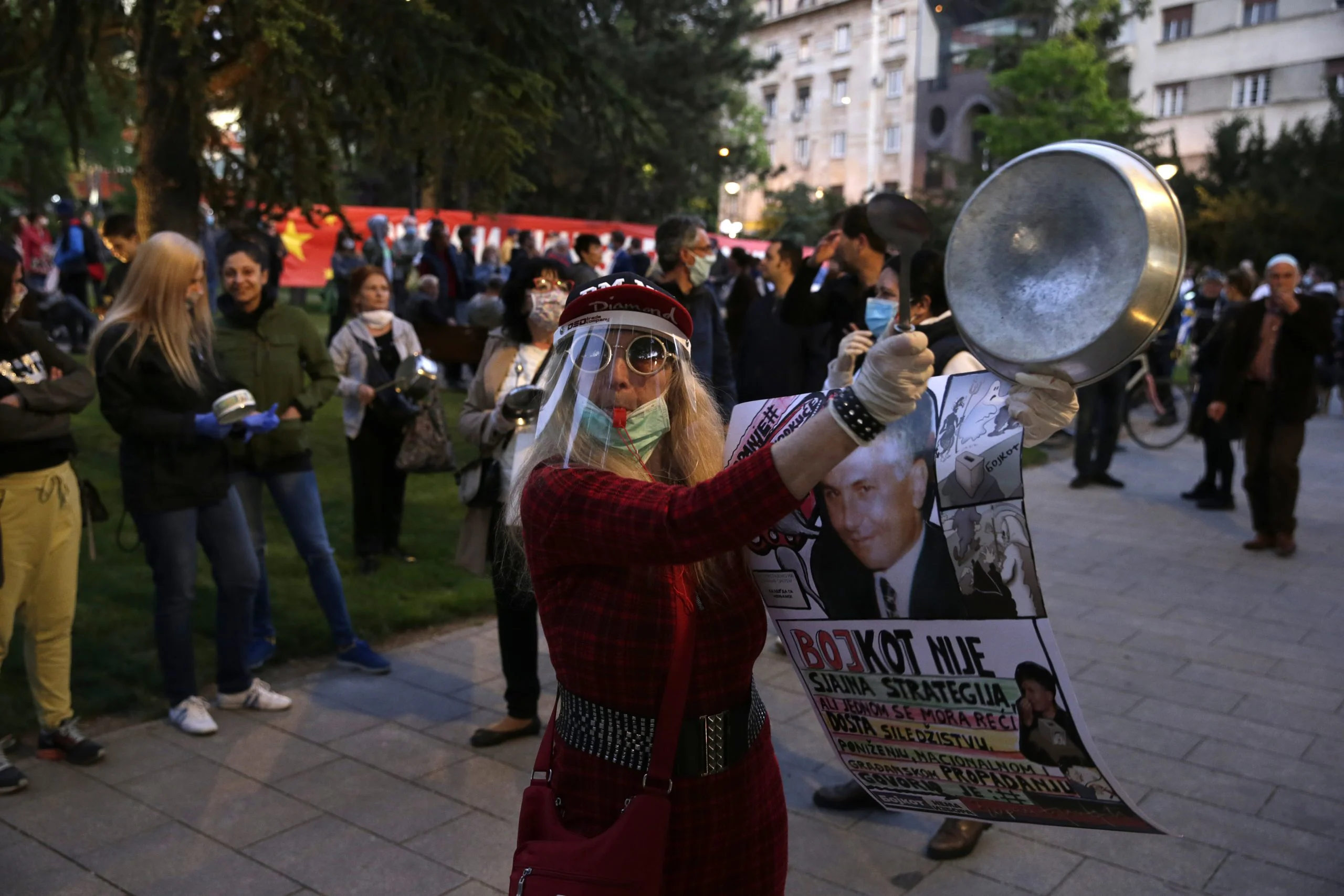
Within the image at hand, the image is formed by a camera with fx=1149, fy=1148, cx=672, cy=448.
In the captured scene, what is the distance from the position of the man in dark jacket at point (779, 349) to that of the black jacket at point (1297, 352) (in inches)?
153

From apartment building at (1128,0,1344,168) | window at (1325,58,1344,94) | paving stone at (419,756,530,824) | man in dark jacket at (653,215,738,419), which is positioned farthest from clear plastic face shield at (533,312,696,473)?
window at (1325,58,1344,94)

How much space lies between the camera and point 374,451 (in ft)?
25.0

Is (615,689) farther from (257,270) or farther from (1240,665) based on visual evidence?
(1240,665)

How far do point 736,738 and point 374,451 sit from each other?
5778mm

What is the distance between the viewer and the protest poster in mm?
2045

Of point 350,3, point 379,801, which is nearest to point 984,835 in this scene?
point 379,801

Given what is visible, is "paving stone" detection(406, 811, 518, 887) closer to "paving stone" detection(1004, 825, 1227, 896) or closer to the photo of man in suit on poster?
"paving stone" detection(1004, 825, 1227, 896)

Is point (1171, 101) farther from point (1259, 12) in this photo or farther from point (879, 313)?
point (879, 313)

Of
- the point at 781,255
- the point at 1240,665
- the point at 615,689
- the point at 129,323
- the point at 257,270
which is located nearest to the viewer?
the point at 615,689

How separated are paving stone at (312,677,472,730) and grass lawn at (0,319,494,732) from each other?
1.53 ft

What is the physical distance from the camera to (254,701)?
5.21 metres

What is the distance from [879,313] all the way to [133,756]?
349 cm

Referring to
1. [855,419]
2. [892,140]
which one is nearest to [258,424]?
[855,419]

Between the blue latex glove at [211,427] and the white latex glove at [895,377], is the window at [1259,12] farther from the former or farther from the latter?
the white latex glove at [895,377]
